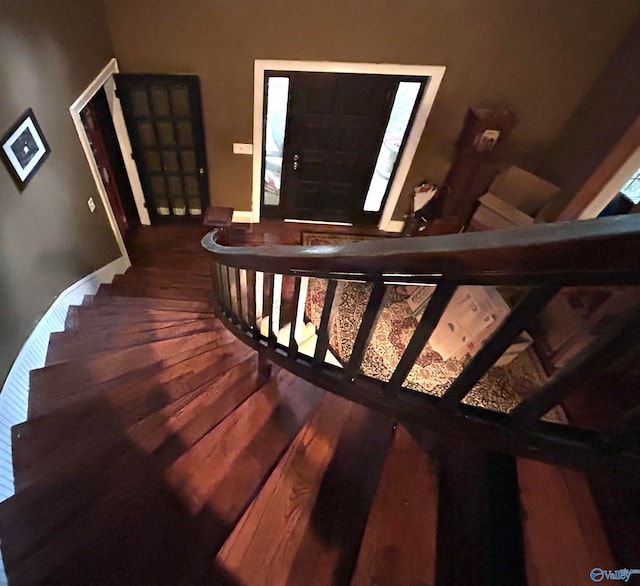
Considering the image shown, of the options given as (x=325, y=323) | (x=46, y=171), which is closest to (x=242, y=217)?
(x=46, y=171)

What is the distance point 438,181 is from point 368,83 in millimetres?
1335

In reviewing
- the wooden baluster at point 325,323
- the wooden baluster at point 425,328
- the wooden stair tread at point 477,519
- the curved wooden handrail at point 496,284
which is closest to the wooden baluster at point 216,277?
the curved wooden handrail at point 496,284

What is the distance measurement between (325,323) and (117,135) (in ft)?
12.9

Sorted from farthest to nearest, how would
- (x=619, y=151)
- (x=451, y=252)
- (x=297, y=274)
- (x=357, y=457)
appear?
1. (x=619, y=151)
2. (x=357, y=457)
3. (x=297, y=274)
4. (x=451, y=252)

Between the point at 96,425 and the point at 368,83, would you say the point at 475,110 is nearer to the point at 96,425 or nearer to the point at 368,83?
the point at 368,83

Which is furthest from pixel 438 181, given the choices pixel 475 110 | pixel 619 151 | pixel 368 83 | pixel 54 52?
pixel 54 52

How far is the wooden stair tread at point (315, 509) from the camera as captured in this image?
3.29 ft

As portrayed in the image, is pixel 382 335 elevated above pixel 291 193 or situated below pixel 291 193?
above

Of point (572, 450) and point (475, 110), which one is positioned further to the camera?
point (475, 110)

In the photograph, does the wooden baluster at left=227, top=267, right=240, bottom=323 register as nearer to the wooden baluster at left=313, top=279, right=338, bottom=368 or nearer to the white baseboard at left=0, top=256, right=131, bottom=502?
the wooden baluster at left=313, top=279, right=338, bottom=368

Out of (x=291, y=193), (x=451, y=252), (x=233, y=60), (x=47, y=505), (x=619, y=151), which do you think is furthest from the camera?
(x=291, y=193)

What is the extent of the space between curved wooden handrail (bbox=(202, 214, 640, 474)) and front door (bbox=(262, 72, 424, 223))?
305cm

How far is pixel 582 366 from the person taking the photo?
677mm

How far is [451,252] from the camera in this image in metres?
0.65
